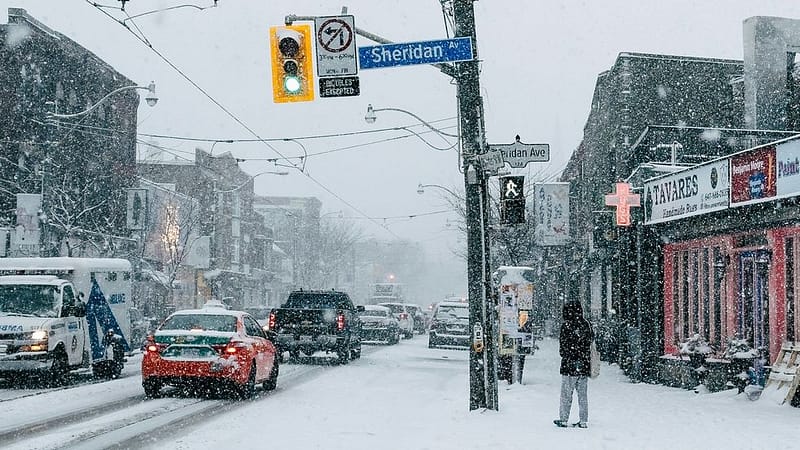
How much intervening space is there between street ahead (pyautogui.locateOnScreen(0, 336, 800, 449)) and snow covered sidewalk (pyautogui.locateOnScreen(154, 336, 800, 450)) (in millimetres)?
15

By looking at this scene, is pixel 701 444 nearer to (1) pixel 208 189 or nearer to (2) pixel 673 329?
(2) pixel 673 329

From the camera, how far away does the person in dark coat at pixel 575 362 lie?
13.4 meters

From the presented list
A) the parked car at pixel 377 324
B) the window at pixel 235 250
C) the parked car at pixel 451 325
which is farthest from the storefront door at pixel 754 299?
the window at pixel 235 250

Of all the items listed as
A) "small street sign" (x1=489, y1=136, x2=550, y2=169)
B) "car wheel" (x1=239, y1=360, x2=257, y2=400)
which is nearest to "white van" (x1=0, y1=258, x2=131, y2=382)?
"car wheel" (x1=239, y1=360, x2=257, y2=400)

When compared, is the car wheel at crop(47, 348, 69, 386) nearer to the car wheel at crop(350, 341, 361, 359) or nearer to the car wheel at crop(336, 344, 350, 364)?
the car wheel at crop(336, 344, 350, 364)

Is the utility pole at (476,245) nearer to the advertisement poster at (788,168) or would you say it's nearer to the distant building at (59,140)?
the advertisement poster at (788,168)

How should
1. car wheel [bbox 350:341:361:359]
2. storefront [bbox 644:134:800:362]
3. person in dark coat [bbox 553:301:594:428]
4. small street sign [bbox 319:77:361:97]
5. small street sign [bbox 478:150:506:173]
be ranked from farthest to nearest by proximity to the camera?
car wheel [bbox 350:341:361:359] → storefront [bbox 644:134:800:362] → small street sign [bbox 478:150:506:173] → small street sign [bbox 319:77:361:97] → person in dark coat [bbox 553:301:594:428]

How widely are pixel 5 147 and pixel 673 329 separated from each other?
95.4ft

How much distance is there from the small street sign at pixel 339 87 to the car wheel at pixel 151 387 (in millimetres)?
5734

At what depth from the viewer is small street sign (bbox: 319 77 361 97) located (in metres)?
14.6

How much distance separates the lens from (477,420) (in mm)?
13922

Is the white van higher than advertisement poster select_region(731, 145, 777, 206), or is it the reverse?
advertisement poster select_region(731, 145, 777, 206)

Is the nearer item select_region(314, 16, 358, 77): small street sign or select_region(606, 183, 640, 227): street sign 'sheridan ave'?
select_region(314, 16, 358, 77): small street sign

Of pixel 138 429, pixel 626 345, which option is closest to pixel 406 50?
pixel 138 429
